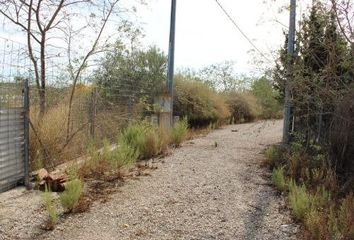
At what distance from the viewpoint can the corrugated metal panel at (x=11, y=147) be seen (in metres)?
6.20

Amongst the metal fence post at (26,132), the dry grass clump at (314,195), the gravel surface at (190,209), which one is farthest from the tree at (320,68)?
the metal fence post at (26,132)

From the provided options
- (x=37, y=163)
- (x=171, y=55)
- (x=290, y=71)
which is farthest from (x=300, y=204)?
(x=171, y=55)

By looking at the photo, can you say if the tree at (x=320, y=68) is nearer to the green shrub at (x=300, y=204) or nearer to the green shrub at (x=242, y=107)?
the green shrub at (x=300, y=204)

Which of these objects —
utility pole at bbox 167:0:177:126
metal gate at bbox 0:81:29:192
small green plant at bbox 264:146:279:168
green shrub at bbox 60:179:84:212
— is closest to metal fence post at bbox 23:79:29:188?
metal gate at bbox 0:81:29:192

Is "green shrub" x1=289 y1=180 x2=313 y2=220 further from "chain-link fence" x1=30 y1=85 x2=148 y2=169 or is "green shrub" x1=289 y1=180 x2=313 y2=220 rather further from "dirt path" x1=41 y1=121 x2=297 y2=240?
"chain-link fence" x1=30 y1=85 x2=148 y2=169

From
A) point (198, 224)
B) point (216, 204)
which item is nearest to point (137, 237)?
point (198, 224)

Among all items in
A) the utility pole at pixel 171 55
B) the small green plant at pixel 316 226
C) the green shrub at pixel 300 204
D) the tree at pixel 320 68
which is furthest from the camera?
the utility pole at pixel 171 55

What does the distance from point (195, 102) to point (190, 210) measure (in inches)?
542

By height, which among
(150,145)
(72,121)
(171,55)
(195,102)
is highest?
(171,55)

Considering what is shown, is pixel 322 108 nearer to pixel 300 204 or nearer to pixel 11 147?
pixel 300 204

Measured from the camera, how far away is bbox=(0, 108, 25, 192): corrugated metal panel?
244 inches

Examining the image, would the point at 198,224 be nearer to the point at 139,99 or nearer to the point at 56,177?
the point at 56,177

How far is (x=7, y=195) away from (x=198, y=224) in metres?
2.69

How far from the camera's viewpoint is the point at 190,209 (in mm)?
6074
